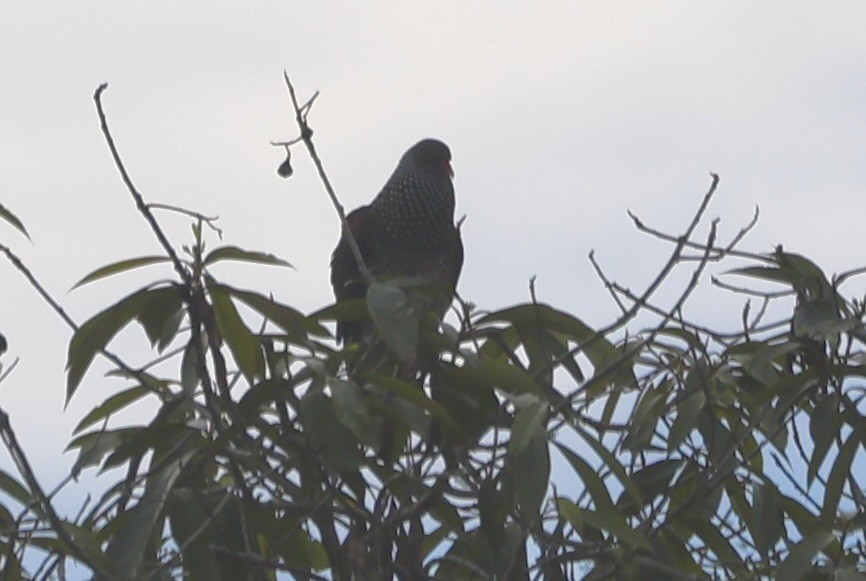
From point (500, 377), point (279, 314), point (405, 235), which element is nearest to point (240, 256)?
point (279, 314)

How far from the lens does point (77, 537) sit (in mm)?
1538

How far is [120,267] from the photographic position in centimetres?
159

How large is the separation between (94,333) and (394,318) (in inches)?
13.0

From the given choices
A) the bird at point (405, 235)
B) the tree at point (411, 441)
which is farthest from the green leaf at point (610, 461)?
the bird at point (405, 235)

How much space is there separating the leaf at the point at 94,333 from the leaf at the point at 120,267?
0.10ft

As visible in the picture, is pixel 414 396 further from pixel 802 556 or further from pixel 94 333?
pixel 802 556

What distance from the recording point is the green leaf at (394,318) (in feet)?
4.97

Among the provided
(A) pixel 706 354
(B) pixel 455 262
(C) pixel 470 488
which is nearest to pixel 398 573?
(C) pixel 470 488

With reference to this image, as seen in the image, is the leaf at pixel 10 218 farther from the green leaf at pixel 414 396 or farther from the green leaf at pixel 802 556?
the green leaf at pixel 802 556

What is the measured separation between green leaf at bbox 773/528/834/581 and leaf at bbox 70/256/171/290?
76cm

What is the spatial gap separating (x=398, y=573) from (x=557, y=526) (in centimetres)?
19

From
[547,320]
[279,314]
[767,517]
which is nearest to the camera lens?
[279,314]

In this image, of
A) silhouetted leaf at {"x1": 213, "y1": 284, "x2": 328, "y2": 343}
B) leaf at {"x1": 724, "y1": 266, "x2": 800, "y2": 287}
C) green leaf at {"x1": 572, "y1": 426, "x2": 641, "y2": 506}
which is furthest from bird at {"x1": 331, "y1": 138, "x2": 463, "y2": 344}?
green leaf at {"x1": 572, "y1": 426, "x2": 641, "y2": 506}

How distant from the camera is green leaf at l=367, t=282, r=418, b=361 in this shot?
4.97 ft
